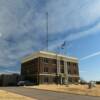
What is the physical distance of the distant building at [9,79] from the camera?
243 feet

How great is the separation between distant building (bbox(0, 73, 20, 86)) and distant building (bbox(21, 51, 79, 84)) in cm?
385

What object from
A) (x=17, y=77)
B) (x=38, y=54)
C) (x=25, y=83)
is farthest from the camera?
(x=17, y=77)

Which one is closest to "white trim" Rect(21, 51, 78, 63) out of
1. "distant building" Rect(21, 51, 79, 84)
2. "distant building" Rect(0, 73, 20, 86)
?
"distant building" Rect(21, 51, 79, 84)

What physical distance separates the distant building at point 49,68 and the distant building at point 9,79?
385 centimetres

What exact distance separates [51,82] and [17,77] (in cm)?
1935

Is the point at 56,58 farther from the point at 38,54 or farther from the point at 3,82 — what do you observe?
the point at 3,82

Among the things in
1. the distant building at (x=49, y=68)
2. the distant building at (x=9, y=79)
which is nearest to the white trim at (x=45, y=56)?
the distant building at (x=49, y=68)

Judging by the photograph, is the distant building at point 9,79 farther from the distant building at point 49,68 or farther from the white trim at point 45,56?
the white trim at point 45,56

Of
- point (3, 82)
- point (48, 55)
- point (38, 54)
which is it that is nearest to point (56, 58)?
point (48, 55)

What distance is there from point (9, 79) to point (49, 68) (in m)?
21.5

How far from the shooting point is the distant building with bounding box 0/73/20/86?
74062mm

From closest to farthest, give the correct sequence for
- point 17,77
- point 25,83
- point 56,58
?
point 25,83 < point 56,58 < point 17,77

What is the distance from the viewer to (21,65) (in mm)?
81375

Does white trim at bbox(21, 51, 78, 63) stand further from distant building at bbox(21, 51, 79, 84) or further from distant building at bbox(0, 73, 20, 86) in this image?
distant building at bbox(0, 73, 20, 86)
